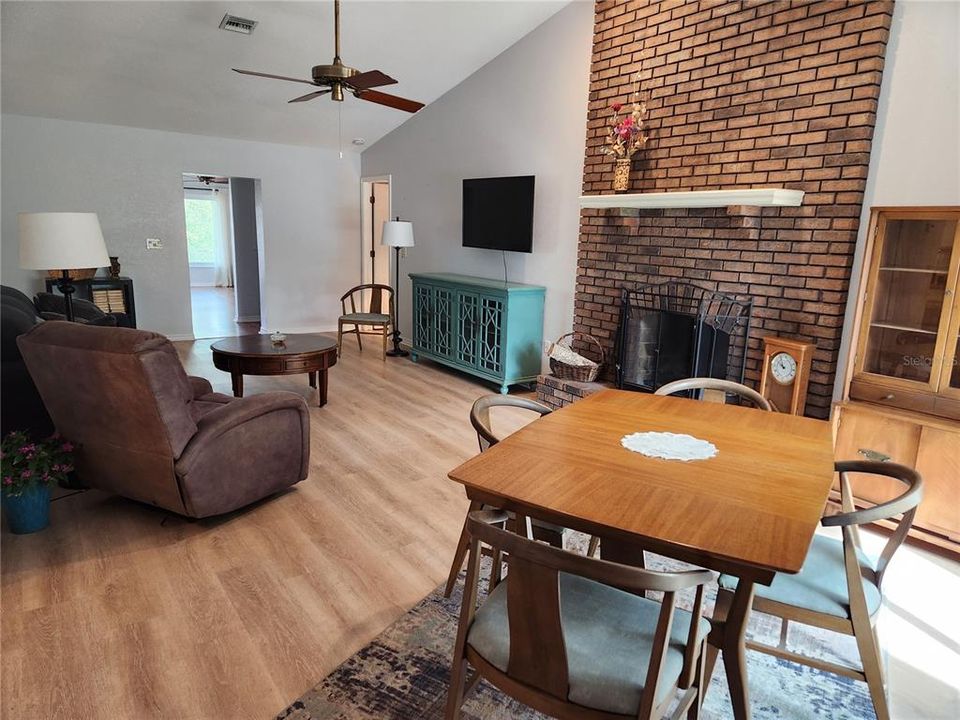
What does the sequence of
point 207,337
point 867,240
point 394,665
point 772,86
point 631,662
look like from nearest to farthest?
1. point 631,662
2. point 394,665
3. point 867,240
4. point 772,86
5. point 207,337

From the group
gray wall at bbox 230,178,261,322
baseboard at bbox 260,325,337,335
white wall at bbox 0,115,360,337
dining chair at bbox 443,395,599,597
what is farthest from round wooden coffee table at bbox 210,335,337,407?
gray wall at bbox 230,178,261,322

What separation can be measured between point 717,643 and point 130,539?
249 centimetres

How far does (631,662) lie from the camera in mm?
1291

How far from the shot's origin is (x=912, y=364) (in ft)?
9.54

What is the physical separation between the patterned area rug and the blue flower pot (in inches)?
68.6

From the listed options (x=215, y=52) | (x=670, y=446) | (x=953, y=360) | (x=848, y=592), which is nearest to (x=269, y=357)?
(x=215, y=52)

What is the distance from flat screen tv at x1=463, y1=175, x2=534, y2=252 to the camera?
17.3 feet

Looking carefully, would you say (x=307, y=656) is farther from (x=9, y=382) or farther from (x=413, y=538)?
(x=9, y=382)

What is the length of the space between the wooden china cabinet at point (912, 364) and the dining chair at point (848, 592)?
131 cm

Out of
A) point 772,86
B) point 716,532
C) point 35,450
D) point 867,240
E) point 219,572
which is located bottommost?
point 219,572

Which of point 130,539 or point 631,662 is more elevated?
point 631,662

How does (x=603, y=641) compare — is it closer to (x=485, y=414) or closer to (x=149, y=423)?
(x=485, y=414)

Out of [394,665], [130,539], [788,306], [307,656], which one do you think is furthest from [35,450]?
[788,306]

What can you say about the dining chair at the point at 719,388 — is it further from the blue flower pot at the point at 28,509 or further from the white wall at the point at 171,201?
the white wall at the point at 171,201
